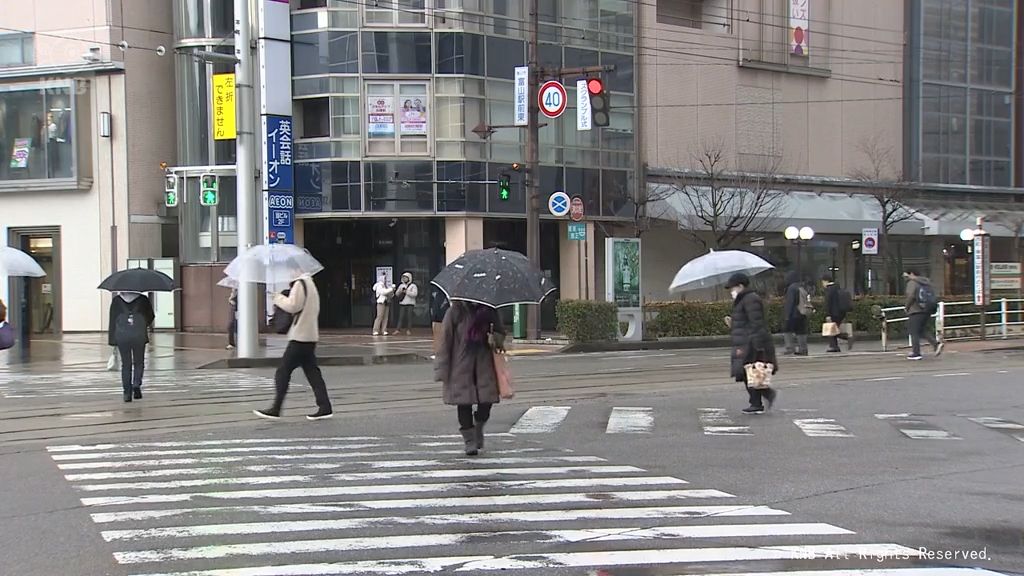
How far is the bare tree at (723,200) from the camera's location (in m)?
31.5

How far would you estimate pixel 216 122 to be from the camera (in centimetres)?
2698

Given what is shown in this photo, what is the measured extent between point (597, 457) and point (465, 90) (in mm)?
21364

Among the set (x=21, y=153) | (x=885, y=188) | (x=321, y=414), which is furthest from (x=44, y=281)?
(x=885, y=188)

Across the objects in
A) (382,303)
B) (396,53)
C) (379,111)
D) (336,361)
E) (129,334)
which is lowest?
(336,361)

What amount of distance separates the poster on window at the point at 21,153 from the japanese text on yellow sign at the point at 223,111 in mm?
7063

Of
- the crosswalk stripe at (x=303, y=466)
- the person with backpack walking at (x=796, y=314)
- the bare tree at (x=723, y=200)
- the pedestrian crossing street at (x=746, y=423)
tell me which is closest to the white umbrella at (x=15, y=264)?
the crosswalk stripe at (x=303, y=466)

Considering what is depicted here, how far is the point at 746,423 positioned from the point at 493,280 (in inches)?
171

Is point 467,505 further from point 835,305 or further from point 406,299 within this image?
point 406,299

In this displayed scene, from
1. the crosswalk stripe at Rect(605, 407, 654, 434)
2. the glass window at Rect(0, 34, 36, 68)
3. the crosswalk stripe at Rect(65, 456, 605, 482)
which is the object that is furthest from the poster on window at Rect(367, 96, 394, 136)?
the crosswalk stripe at Rect(65, 456, 605, 482)

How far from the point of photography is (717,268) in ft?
43.3

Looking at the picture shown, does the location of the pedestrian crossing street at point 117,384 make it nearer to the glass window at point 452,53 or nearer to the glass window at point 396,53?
the glass window at point 396,53

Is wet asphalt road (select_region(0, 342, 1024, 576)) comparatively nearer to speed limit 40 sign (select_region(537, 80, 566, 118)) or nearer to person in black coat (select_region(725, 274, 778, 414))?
person in black coat (select_region(725, 274, 778, 414))

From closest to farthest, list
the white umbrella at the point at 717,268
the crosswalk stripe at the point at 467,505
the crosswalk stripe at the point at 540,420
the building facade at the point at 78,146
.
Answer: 1. the crosswalk stripe at the point at 467,505
2. the crosswalk stripe at the point at 540,420
3. the white umbrella at the point at 717,268
4. the building facade at the point at 78,146

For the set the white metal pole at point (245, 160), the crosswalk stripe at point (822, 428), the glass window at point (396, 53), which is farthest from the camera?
the glass window at point (396, 53)
